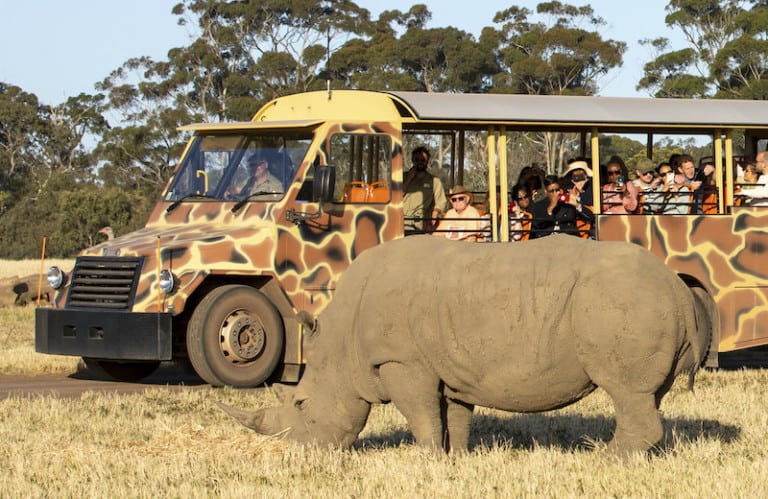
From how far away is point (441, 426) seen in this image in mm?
8695

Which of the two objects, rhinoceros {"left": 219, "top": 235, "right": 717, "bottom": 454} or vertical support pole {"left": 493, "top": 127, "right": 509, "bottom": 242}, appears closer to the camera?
rhinoceros {"left": 219, "top": 235, "right": 717, "bottom": 454}

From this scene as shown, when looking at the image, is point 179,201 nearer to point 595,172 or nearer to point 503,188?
point 503,188

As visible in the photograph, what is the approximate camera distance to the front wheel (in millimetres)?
12953

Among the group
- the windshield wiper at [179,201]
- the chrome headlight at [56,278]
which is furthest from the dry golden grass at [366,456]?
the windshield wiper at [179,201]

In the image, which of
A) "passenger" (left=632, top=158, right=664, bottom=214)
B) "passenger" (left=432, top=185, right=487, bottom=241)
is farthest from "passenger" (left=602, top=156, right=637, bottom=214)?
"passenger" (left=432, top=185, right=487, bottom=241)

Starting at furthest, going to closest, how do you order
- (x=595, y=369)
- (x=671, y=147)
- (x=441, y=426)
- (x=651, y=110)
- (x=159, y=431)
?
(x=671, y=147) < (x=651, y=110) < (x=159, y=431) < (x=441, y=426) < (x=595, y=369)

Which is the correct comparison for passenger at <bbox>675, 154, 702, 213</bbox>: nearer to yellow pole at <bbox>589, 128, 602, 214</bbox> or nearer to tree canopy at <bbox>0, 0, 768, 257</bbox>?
yellow pole at <bbox>589, 128, 602, 214</bbox>

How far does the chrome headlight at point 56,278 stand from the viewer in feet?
43.8

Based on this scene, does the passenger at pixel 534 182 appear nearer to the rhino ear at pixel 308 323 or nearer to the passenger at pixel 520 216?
the passenger at pixel 520 216

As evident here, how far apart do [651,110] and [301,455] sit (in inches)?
288

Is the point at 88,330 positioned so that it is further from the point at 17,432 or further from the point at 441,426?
the point at 441,426

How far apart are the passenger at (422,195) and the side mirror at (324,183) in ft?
4.50

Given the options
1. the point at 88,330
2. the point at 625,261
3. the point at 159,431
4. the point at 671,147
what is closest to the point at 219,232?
the point at 88,330

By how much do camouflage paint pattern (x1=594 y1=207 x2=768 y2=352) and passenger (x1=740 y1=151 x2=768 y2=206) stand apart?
26 cm
